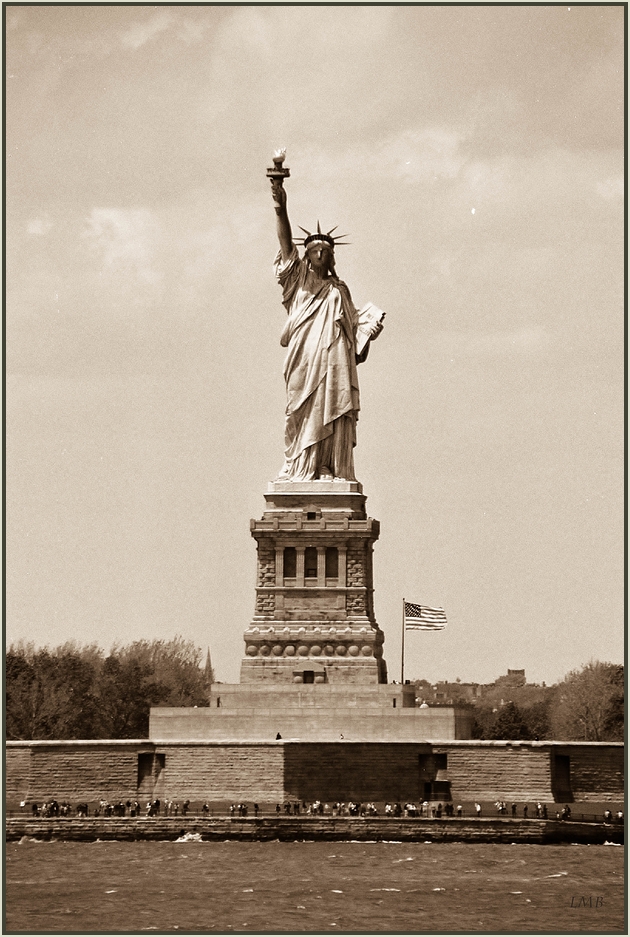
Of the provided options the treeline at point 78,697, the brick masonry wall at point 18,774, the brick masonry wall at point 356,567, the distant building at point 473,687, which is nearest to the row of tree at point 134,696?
the treeline at point 78,697

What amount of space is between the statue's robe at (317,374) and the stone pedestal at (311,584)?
1.13 meters

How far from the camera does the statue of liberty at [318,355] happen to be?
68.2 meters

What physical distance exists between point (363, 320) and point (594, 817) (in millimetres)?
17964

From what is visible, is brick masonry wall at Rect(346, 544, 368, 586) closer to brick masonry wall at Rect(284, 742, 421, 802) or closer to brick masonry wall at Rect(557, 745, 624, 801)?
brick masonry wall at Rect(284, 742, 421, 802)

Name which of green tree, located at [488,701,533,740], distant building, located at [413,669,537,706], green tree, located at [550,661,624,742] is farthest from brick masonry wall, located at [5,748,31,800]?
distant building, located at [413,669,537,706]

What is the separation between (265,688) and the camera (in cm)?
6431

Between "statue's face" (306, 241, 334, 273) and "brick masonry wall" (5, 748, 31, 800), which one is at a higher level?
"statue's face" (306, 241, 334, 273)

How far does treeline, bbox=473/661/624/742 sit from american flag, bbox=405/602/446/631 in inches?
570

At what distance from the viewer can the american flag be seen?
66062mm

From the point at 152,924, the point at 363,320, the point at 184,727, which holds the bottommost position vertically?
the point at 152,924

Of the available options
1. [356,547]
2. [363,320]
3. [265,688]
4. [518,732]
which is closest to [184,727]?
[265,688]

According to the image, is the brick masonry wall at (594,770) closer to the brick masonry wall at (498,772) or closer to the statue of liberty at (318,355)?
the brick masonry wall at (498,772)

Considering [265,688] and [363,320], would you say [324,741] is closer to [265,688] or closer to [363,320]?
[265,688]

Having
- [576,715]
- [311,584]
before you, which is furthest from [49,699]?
[576,715]
